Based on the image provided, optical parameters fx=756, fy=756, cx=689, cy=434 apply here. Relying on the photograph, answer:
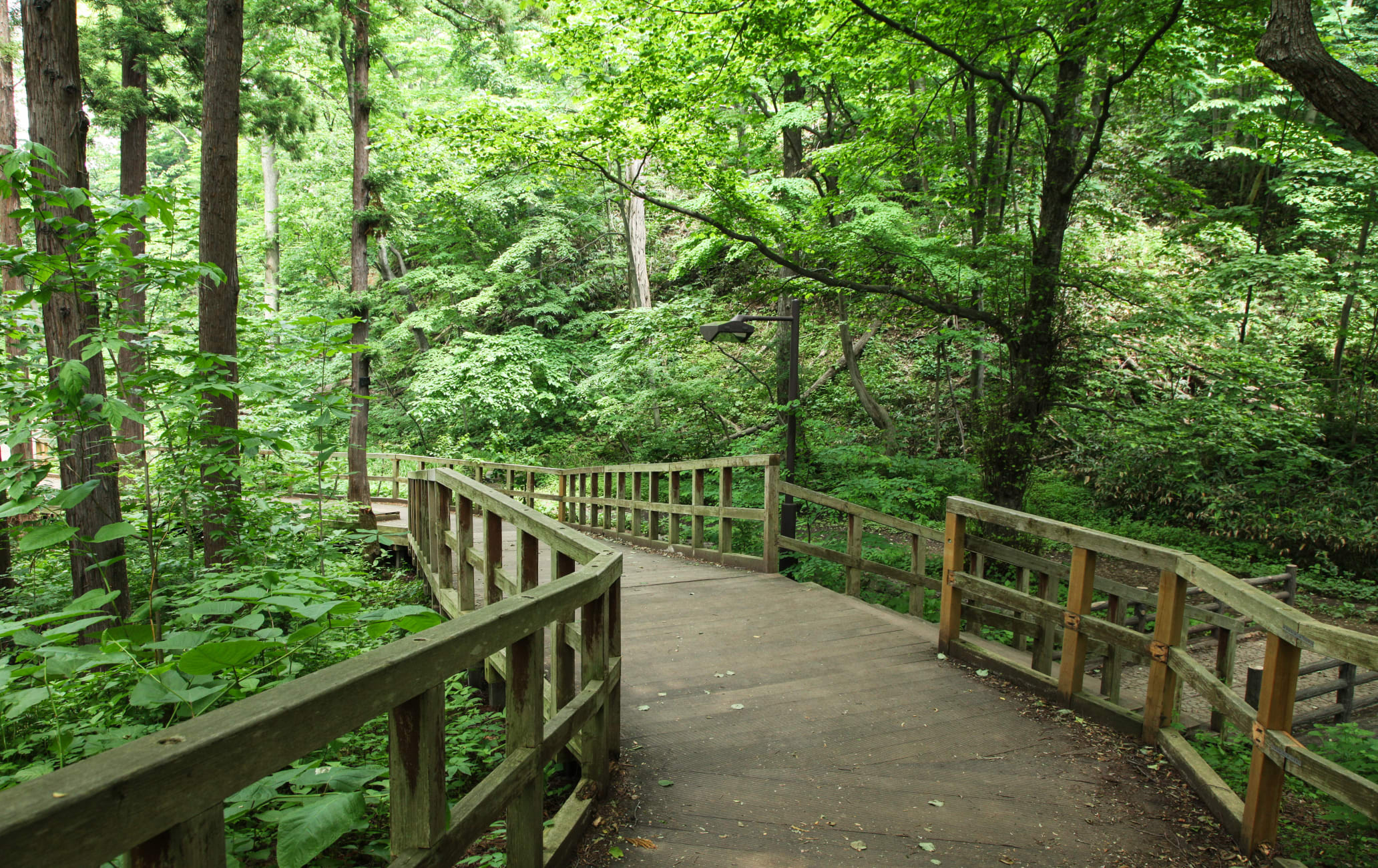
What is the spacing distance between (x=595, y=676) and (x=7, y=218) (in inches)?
293

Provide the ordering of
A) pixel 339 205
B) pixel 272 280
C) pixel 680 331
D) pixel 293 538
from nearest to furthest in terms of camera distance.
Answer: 1. pixel 293 538
2. pixel 680 331
3. pixel 339 205
4. pixel 272 280

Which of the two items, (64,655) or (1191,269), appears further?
(1191,269)

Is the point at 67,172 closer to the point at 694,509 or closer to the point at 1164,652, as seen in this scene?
the point at 694,509

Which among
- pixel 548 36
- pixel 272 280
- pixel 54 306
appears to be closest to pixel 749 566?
pixel 54 306

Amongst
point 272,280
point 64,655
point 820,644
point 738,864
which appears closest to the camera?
point 64,655

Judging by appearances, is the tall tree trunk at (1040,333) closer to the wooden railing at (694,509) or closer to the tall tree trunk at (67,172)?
the wooden railing at (694,509)

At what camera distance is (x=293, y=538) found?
6.01 m

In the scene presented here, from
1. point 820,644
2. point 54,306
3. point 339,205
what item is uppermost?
point 339,205

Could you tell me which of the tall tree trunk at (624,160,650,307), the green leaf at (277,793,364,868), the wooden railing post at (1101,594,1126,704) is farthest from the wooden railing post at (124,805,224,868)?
the tall tree trunk at (624,160,650,307)

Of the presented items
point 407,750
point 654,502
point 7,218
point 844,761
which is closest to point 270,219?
point 7,218

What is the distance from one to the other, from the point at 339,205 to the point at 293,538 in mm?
15716

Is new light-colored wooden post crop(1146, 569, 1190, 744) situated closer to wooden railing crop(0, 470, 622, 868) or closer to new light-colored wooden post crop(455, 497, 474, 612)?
wooden railing crop(0, 470, 622, 868)

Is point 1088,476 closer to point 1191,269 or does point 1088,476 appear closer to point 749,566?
point 1191,269

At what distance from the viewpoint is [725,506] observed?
753 cm
